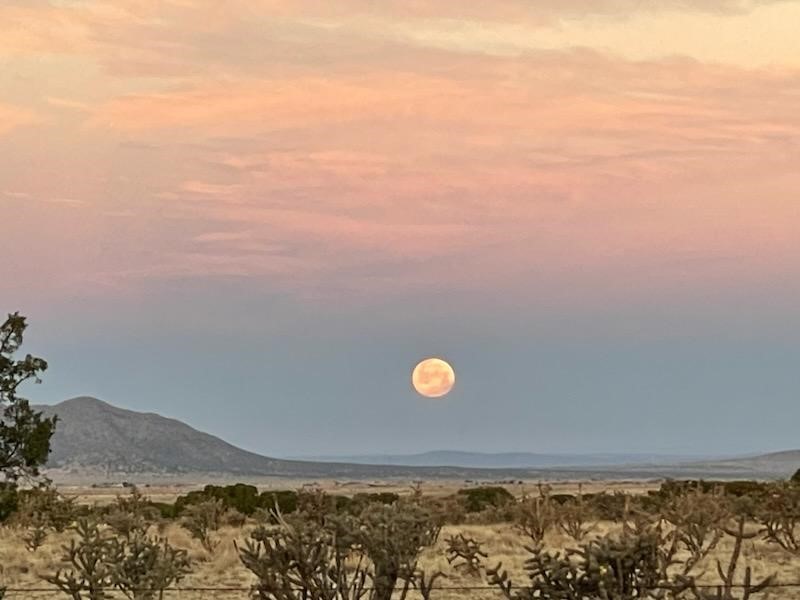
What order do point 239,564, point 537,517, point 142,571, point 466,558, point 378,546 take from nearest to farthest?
point 378,546
point 142,571
point 466,558
point 239,564
point 537,517

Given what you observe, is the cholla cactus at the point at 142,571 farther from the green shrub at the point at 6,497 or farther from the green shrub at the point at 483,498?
the green shrub at the point at 483,498

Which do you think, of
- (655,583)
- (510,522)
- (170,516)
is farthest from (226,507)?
(655,583)

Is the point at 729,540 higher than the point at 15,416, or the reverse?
the point at 15,416

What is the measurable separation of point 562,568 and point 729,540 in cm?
3149

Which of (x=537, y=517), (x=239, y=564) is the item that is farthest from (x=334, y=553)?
(x=537, y=517)

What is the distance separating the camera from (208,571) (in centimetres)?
3198

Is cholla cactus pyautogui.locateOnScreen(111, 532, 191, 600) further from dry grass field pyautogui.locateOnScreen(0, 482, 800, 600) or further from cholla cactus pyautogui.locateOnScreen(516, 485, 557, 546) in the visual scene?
cholla cactus pyautogui.locateOnScreen(516, 485, 557, 546)

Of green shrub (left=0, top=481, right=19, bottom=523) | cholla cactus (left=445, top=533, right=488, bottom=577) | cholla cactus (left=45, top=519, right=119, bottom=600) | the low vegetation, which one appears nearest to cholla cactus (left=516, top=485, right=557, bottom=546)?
the low vegetation

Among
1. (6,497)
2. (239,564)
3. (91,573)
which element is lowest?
(239,564)

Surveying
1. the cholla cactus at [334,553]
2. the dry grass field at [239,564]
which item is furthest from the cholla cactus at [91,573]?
the cholla cactus at [334,553]

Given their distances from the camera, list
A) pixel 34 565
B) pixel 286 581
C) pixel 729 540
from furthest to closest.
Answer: pixel 729 540 < pixel 34 565 < pixel 286 581

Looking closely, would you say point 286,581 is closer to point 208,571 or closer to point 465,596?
point 465,596

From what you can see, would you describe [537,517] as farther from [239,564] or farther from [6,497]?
[6,497]

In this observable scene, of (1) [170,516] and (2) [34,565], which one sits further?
(1) [170,516]
